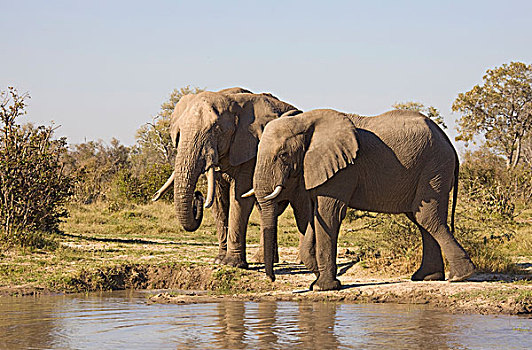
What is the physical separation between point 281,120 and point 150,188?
16741 millimetres

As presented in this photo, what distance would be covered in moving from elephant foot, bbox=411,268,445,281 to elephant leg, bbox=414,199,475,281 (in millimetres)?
470

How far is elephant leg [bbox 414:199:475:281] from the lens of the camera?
33.6 feet

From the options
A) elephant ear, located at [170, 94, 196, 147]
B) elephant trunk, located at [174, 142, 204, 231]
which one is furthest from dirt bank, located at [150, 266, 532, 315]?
elephant ear, located at [170, 94, 196, 147]

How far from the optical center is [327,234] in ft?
32.7

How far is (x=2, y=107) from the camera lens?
14.5 m

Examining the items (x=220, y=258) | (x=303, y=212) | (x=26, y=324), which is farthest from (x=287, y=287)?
(x=26, y=324)

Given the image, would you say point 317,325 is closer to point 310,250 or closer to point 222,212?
point 310,250

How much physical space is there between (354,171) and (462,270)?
193 cm

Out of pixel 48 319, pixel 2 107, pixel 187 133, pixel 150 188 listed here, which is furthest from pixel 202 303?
pixel 150 188

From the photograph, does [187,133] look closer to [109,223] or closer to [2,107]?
[2,107]

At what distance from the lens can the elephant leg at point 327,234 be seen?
9.94 metres

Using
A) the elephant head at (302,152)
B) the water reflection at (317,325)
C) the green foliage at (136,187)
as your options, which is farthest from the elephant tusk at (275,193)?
the green foliage at (136,187)

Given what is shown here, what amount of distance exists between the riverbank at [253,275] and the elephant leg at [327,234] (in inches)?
8.5

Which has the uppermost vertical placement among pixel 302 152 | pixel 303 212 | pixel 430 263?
pixel 302 152
